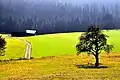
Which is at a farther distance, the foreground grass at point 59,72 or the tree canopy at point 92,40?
the tree canopy at point 92,40

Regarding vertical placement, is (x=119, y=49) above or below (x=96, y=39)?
below

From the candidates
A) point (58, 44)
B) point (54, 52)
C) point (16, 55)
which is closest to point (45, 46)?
point (58, 44)

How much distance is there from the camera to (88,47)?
242ft

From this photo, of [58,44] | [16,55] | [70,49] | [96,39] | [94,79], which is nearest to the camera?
[94,79]

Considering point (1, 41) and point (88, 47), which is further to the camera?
point (1, 41)

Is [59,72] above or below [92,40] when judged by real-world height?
below

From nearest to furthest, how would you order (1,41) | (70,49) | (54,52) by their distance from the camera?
1. (1,41)
2. (54,52)
3. (70,49)

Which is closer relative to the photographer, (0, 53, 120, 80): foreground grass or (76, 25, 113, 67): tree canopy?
(0, 53, 120, 80): foreground grass

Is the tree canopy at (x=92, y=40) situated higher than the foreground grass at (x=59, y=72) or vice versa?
the tree canopy at (x=92, y=40)

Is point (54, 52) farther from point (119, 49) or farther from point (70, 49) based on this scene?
point (119, 49)

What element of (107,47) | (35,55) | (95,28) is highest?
(95,28)

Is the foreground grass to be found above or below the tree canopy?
below

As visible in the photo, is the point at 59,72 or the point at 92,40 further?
the point at 92,40

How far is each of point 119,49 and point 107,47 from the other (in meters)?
57.5
